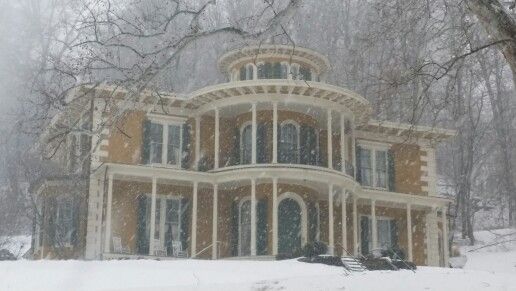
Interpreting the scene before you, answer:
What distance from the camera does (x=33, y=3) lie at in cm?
4350

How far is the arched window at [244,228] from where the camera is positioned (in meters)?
25.1

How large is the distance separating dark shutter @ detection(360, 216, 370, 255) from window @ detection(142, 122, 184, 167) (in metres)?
7.05

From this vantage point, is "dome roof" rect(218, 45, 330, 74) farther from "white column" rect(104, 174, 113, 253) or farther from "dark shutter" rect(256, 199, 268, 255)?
"white column" rect(104, 174, 113, 253)

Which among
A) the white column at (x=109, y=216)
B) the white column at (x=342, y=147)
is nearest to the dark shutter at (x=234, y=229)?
the white column at (x=342, y=147)

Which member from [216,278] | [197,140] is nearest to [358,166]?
[197,140]

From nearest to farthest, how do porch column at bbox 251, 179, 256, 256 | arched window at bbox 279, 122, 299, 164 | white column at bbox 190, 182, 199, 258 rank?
porch column at bbox 251, 179, 256, 256 < white column at bbox 190, 182, 199, 258 < arched window at bbox 279, 122, 299, 164

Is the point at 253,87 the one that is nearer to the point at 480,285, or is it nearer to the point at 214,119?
the point at 214,119

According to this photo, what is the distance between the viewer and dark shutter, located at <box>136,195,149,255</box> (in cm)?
2428

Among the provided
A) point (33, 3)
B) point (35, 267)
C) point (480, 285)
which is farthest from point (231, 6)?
point (480, 285)

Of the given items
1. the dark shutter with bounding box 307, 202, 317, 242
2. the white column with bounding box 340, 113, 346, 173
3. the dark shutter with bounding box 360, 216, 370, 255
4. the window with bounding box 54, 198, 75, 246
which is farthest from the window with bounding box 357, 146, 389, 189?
the window with bounding box 54, 198, 75, 246

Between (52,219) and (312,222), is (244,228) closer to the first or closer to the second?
(312,222)

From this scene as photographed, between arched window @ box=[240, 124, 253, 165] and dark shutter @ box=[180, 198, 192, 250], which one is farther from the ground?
arched window @ box=[240, 124, 253, 165]

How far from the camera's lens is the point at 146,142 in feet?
83.6

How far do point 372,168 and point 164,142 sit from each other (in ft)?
25.7
